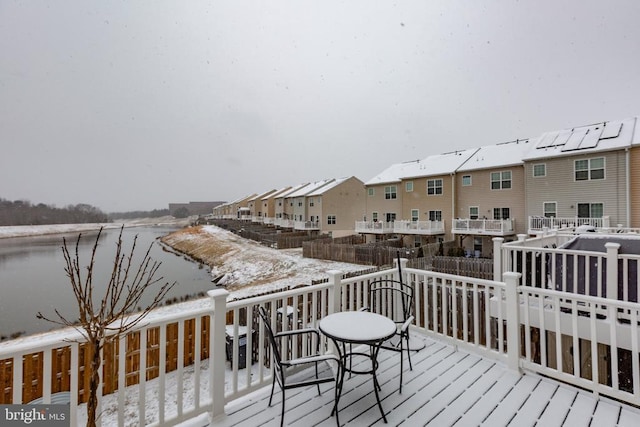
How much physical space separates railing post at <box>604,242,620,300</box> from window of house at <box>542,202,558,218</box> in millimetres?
13173

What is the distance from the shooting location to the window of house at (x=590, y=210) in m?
12.7

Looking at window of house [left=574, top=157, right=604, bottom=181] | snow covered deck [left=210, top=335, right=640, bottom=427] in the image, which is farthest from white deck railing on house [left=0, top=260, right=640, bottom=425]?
window of house [left=574, top=157, right=604, bottom=181]

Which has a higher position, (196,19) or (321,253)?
(196,19)

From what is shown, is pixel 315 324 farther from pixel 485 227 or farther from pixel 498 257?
pixel 485 227

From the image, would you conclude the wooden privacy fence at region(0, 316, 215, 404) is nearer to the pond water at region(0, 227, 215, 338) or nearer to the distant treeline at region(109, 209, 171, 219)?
the pond water at region(0, 227, 215, 338)

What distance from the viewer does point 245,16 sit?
Answer: 28.2 feet

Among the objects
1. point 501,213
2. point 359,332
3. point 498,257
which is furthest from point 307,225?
point 359,332

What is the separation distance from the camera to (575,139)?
1386 cm

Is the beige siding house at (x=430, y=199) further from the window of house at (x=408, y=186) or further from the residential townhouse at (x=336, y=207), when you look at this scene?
the residential townhouse at (x=336, y=207)

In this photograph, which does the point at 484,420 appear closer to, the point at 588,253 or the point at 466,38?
the point at 588,253

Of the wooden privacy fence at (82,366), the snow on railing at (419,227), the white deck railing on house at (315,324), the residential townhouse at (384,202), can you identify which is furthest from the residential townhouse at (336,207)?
the white deck railing on house at (315,324)

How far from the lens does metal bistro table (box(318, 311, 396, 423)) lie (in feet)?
7.59

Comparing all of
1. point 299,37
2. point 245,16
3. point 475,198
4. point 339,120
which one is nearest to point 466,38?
point 299,37

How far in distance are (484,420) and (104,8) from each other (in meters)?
11.4
